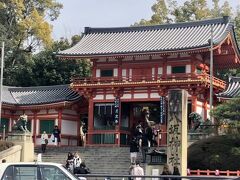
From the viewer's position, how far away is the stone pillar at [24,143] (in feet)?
127

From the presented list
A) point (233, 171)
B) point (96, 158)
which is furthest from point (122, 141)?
point (233, 171)

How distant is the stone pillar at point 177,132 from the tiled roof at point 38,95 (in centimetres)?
1778

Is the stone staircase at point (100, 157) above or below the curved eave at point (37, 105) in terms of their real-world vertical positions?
below

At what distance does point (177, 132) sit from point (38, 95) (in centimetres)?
2210

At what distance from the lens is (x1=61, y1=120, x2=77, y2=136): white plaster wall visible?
45.2 meters

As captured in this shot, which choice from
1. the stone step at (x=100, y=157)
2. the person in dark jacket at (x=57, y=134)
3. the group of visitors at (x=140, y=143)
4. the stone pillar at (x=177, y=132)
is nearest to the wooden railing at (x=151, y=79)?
the person in dark jacket at (x=57, y=134)

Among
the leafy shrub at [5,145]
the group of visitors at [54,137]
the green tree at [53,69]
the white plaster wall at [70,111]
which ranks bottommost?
the leafy shrub at [5,145]

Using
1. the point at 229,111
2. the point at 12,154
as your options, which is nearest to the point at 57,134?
the point at 12,154

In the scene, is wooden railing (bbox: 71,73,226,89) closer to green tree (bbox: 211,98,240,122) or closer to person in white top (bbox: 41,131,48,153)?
person in white top (bbox: 41,131,48,153)

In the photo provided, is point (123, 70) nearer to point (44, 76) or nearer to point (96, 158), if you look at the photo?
point (96, 158)

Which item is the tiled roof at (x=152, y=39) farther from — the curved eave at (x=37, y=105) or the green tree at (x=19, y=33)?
the green tree at (x=19, y=33)

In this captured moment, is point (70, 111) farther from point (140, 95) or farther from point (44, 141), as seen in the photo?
point (140, 95)

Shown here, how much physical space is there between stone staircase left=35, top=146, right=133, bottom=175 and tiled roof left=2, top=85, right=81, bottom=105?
17.1ft

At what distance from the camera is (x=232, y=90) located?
39406mm
